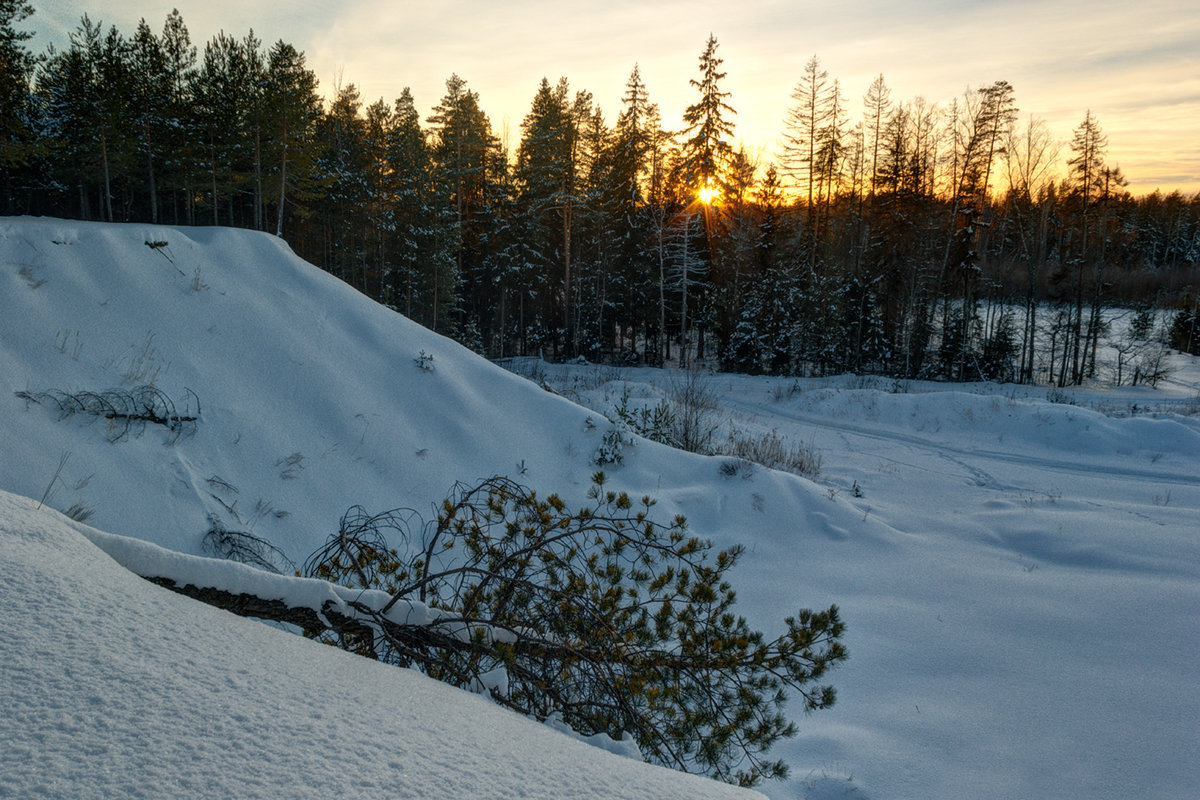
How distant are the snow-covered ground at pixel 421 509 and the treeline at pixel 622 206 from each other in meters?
19.2

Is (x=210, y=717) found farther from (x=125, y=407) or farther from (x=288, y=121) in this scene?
(x=288, y=121)

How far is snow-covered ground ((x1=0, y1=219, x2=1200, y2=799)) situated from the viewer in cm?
135

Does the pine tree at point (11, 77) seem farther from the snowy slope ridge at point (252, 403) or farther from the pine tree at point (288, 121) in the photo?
the snowy slope ridge at point (252, 403)

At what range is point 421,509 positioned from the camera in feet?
19.5

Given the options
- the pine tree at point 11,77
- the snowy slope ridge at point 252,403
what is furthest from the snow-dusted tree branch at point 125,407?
the pine tree at point 11,77

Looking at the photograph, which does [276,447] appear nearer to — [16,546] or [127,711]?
[16,546]

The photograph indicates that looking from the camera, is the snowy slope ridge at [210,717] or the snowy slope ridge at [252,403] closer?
the snowy slope ridge at [210,717]

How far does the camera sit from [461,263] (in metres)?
39.4

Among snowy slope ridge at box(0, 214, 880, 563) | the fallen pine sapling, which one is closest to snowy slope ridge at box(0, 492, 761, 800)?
the fallen pine sapling

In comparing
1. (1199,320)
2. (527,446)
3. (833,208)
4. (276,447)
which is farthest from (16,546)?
(1199,320)

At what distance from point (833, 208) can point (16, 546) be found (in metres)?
38.3

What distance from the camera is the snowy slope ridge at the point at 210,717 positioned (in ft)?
3.62

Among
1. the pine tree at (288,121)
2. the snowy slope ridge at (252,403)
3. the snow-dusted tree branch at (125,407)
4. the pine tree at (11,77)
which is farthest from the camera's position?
the pine tree at (288,121)

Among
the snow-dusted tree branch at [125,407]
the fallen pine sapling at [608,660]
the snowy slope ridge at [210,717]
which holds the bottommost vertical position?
the fallen pine sapling at [608,660]
